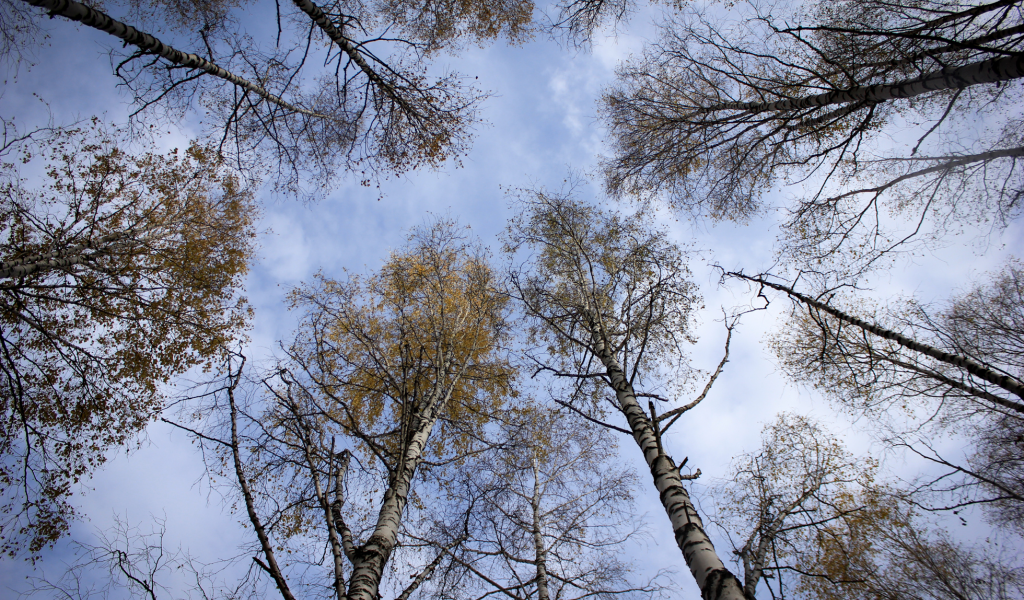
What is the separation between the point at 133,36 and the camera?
186 inches

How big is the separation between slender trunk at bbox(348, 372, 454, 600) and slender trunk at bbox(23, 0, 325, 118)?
19.1 ft

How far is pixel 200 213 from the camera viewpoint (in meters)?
8.84

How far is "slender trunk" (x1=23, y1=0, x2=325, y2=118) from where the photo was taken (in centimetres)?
407

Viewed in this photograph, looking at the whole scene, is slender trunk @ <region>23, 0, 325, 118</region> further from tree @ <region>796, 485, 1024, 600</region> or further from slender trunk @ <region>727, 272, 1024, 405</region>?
tree @ <region>796, 485, 1024, 600</region>

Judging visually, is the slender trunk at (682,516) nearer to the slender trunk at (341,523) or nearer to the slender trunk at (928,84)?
the slender trunk at (341,523)

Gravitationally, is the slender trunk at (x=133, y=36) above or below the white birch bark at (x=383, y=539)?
above

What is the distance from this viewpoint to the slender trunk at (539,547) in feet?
18.6

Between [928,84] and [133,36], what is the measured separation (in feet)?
29.6

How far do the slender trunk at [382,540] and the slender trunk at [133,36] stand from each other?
5.84m

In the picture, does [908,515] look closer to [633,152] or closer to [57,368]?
[633,152]

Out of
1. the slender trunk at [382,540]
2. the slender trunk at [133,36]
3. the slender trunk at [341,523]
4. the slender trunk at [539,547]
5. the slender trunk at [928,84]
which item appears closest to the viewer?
the slender trunk at [382,540]

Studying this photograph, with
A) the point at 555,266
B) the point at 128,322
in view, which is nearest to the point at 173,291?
the point at 128,322

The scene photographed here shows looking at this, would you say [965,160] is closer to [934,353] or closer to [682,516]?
[934,353]

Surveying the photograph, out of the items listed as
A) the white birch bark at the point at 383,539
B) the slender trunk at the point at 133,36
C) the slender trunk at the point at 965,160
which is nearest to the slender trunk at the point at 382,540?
the white birch bark at the point at 383,539
